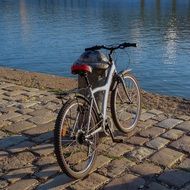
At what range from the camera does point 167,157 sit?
566 cm

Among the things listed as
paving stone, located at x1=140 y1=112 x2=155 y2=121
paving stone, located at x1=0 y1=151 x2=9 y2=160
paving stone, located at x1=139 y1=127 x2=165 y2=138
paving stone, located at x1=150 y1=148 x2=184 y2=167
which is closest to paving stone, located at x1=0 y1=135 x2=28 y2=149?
paving stone, located at x1=0 y1=151 x2=9 y2=160

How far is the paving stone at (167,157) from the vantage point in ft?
18.1

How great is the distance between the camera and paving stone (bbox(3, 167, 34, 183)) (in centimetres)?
507

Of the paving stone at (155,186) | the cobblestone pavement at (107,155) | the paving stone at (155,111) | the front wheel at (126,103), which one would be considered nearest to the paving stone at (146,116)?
the cobblestone pavement at (107,155)

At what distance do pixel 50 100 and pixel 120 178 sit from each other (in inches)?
138

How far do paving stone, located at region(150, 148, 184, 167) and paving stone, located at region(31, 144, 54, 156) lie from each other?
1356mm

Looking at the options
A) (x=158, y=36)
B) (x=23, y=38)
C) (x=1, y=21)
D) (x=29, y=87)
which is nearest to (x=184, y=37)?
(x=158, y=36)

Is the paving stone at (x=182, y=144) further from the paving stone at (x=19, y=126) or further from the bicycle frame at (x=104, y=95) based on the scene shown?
→ the paving stone at (x=19, y=126)

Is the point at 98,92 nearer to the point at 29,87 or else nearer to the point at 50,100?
the point at 50,100

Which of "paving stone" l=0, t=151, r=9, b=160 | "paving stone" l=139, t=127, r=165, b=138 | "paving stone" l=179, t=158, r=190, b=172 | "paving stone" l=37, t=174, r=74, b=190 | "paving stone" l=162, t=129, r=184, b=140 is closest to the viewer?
"paving stone" l=37, t=174, r=74, b=190

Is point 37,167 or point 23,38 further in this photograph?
point 23,38

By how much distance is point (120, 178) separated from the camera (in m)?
5.09

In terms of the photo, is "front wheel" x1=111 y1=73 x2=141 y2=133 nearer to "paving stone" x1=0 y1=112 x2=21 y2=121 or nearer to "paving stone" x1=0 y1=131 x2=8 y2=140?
"paving stone" x1=0 y1=131 x2=8 y2=140

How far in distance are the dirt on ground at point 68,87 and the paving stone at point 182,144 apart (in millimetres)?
1536
